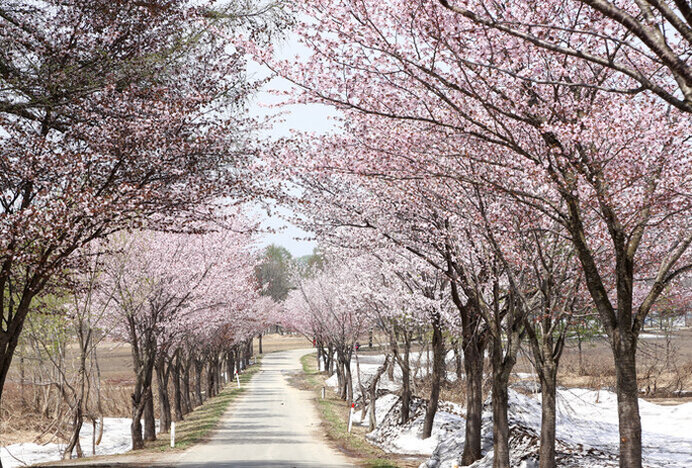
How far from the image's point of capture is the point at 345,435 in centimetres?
2366

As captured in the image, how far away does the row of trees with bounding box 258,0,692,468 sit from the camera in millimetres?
7094

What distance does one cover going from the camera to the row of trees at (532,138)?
7.09m

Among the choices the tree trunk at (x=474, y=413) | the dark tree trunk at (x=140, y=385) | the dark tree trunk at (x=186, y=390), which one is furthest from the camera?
the dark tree trunk at (x=186, y=390)

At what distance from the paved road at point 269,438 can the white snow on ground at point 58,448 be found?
4.07m

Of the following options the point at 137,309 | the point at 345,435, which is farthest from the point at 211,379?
the point at 137,309

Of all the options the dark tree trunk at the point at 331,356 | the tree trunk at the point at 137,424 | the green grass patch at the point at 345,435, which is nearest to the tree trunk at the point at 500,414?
the green grass patch at the point at 345,435

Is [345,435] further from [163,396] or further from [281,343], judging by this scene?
[281,343]

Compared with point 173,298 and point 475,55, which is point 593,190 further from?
point 173,298

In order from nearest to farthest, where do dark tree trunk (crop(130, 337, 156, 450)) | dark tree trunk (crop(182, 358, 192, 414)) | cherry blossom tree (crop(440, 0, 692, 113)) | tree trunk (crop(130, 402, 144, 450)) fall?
cherry blossom tree (crop(440, 0, 692, 113))
tree trunk (crop(130, 402, 144, 450))
dark tree trunk (crop(130, 337, 156, 450))
dark tree trunk (crop(182, 358, 192, 414))

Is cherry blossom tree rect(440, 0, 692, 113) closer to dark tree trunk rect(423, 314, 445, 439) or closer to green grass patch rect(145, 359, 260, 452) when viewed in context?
dark tree trunk rect(423, 314, 445, 439)

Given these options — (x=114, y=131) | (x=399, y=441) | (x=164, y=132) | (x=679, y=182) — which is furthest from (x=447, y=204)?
(x=399, y=441)

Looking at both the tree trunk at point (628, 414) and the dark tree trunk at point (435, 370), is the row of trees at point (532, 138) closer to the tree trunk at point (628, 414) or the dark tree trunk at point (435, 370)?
the tree trunk at point (628, 414)

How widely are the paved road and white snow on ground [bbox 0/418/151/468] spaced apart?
160 inches

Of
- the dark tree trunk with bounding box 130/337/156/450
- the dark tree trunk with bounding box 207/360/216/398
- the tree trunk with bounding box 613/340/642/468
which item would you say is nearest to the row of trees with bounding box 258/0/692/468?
the tree trunk with bounding box 613/340/642/468
